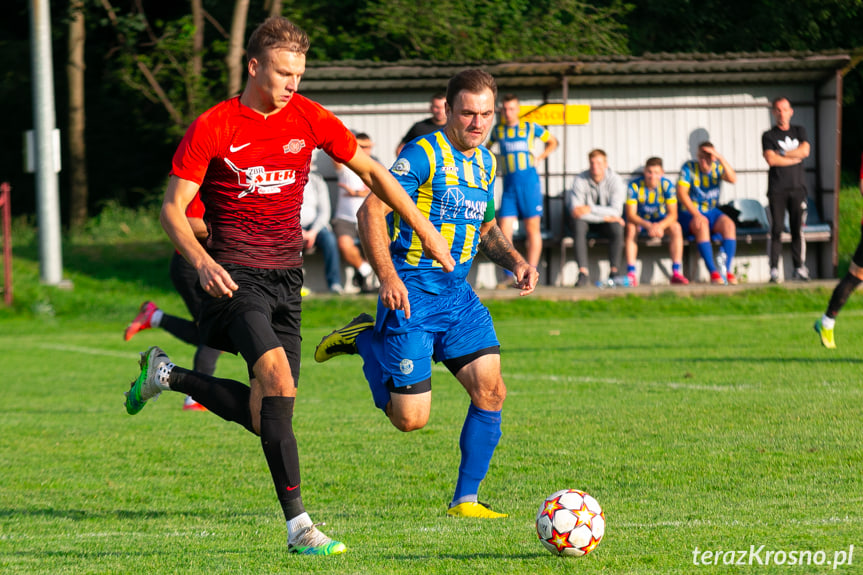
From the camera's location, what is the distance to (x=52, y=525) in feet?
18.6

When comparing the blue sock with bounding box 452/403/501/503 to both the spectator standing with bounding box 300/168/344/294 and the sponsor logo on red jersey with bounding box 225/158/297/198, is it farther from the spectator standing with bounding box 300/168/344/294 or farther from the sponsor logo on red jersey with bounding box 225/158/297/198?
the spectator standing with bounding box 300/168/344/294

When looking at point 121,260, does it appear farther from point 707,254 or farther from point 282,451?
point 282,451

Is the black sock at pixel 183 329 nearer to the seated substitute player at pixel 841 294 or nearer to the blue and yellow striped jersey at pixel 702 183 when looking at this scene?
the seated substitute player at pixel 841 294

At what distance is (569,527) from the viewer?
4.58m

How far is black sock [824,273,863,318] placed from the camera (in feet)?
34.8

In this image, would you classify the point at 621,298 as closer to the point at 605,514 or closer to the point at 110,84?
the point at 605,514

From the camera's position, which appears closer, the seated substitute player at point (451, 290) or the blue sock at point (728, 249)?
the seated substitute player at point (451, 290)

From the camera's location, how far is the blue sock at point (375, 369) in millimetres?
6168

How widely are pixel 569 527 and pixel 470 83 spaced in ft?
7.37

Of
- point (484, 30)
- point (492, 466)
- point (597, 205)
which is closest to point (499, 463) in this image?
point (492, 466)

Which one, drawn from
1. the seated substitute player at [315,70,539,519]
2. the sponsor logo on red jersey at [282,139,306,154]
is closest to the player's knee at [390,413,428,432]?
the seated substitute player at [315,70,539,519]

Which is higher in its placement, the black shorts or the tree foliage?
the tree foliage

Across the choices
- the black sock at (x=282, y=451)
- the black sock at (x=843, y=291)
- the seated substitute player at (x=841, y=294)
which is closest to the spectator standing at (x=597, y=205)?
the seated substitute player at (x=841, y=294)

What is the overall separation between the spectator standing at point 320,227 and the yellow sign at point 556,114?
3.44m
